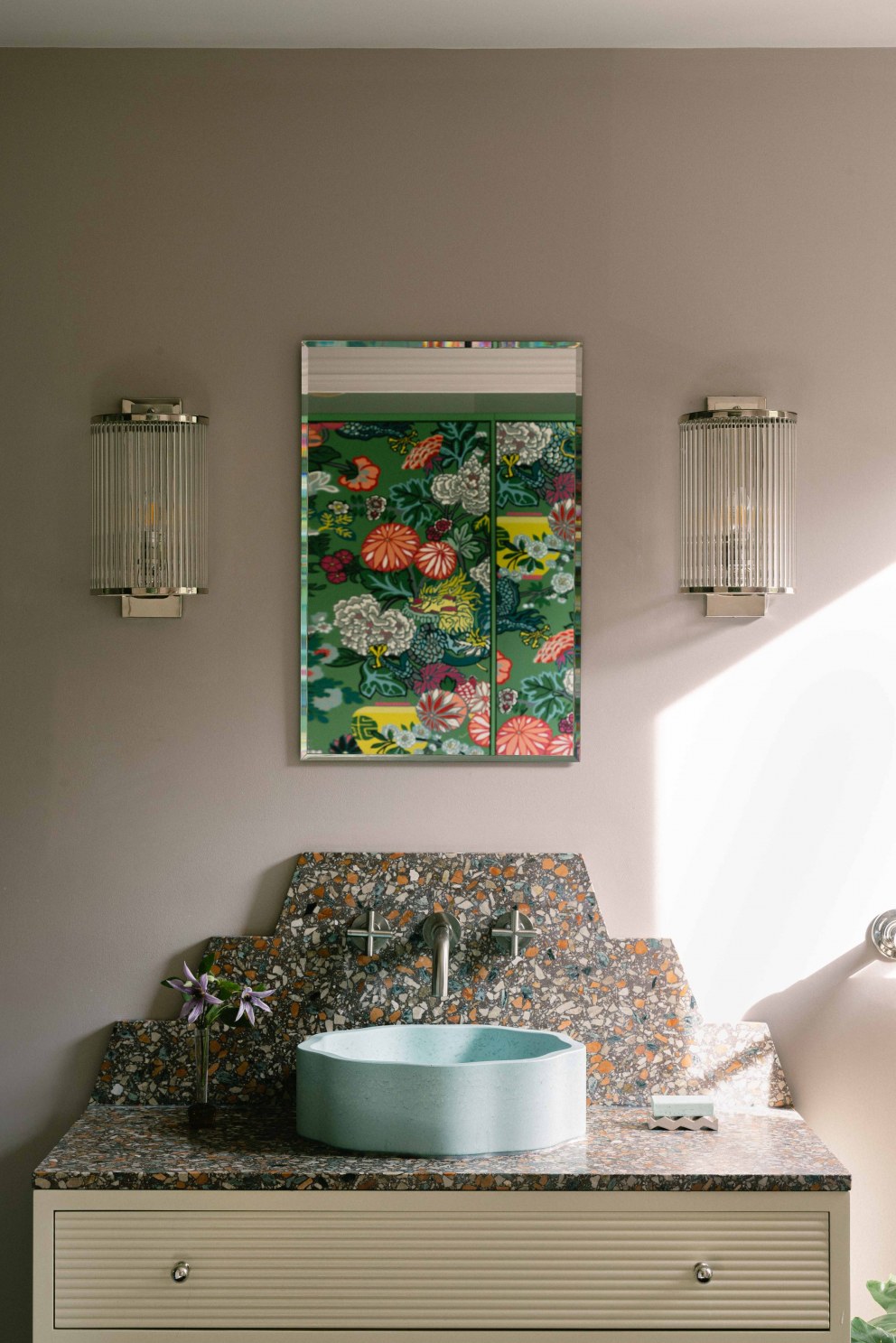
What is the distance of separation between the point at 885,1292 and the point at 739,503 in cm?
136

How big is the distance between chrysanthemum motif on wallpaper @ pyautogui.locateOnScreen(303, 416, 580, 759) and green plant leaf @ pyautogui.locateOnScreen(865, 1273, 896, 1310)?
40.8 inches

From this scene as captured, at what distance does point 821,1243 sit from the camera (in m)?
1.84

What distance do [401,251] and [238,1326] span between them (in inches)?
71.3

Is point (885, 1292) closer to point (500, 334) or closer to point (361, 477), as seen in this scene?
point (361, 477)

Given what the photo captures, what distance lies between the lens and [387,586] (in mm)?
2293

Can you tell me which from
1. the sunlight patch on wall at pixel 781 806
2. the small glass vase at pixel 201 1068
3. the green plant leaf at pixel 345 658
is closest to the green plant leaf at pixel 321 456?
the green plant leaf at pixel 345 658

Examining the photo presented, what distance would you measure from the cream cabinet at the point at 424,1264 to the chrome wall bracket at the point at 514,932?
47cm

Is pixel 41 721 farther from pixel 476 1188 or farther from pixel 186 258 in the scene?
pixel 476 1188

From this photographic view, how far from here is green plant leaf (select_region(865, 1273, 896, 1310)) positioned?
2064 mm

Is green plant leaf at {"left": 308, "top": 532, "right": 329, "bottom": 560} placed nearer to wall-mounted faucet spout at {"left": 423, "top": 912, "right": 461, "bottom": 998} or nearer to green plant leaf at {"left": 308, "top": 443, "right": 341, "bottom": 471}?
green plant leaf at {"left": 308, "top": 443, "right": 341, "bottom": 471}

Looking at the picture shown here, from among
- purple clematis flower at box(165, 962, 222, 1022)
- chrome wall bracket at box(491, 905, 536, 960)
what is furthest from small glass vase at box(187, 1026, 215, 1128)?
chrome wall bracket at box(491, 905, 536, 960)

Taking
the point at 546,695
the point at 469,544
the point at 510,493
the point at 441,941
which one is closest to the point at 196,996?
the point at 441,941

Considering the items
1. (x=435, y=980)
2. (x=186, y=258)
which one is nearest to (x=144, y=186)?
(x=186, y=258)

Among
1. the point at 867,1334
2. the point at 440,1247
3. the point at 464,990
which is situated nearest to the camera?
the point at 440,1247
